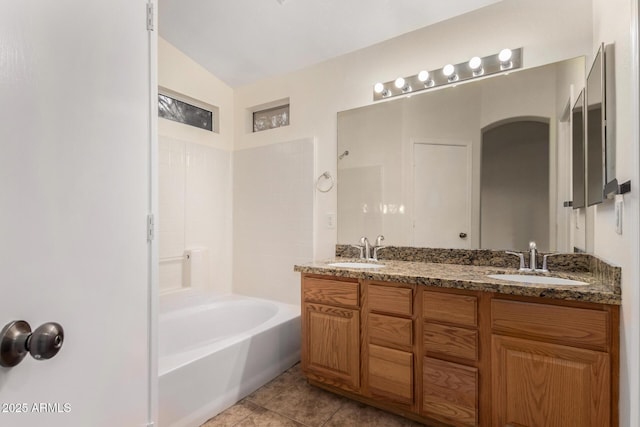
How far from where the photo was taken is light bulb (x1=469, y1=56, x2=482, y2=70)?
6.66ft

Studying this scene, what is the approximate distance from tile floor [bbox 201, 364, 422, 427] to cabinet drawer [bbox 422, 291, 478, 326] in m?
0.70

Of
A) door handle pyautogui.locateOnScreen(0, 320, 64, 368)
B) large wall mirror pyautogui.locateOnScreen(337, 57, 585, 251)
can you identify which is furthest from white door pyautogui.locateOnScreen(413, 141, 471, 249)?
door handle pyautogui.locateOnScreen(0, 320, 64, 368)

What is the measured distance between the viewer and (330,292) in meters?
1.97

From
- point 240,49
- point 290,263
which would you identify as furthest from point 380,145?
point 240,49

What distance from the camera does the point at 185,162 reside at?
2.82m

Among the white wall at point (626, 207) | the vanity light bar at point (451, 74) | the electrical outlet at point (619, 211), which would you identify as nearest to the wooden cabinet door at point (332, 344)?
the white wall at point (626, 207)

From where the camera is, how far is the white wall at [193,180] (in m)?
2.65

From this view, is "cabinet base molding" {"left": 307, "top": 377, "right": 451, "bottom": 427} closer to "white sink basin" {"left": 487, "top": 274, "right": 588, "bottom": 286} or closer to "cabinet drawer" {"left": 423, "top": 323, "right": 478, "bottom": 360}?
"cabinet drawer" {"left": 423, "top": 323, "right": 478, "bottom": 360}

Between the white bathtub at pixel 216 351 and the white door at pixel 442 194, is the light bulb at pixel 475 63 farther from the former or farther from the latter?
the white bathtub at pixel 216 351

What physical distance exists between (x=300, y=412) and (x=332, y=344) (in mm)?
437

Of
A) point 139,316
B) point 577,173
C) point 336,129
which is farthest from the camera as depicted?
point 336,129

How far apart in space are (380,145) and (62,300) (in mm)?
2189

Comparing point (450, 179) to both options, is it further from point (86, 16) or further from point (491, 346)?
point (86, 16)

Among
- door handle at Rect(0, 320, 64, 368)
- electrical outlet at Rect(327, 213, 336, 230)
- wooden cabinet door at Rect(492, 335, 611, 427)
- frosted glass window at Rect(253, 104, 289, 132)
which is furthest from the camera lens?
frosted glass window at Rect(253, 104, 289, 132)
